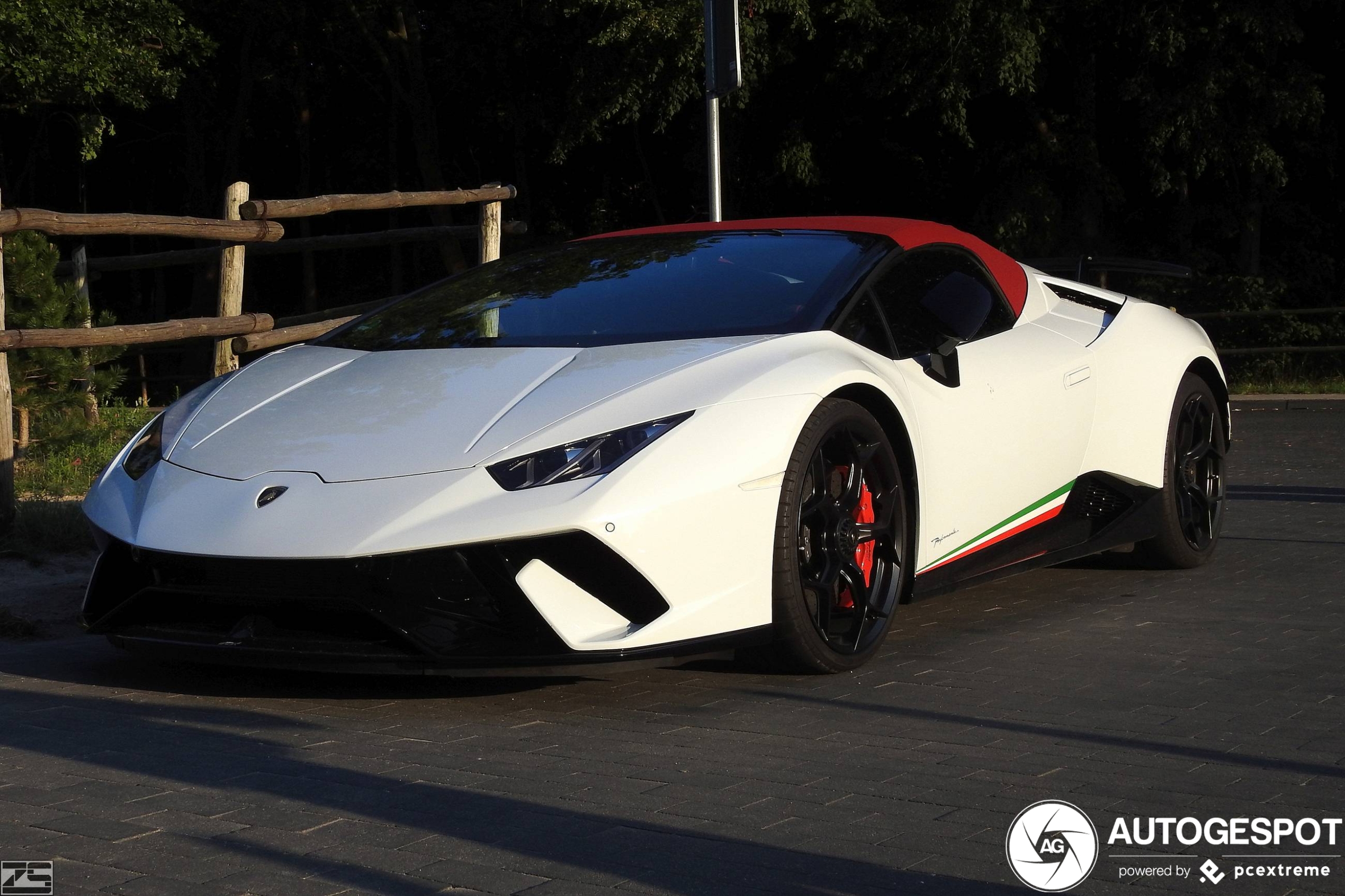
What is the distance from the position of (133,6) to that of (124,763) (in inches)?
918

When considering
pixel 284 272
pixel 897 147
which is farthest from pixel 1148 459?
pixel 284 272

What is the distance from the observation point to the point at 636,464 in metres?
4.57

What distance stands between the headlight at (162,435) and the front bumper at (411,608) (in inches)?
22.3

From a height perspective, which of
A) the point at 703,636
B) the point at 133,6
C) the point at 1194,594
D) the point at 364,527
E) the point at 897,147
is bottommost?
the point at 1194,594

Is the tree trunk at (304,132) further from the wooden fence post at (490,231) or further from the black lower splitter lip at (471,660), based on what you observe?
the black lower splitter lip at (471,660)

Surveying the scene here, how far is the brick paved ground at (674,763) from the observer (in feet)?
10.9

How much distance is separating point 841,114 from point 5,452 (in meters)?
20.4

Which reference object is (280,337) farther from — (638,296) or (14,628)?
(638,296)

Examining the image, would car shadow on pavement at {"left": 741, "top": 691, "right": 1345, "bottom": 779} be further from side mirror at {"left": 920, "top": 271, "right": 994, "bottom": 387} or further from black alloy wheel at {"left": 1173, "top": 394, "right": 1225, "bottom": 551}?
black alloy wheel at {"left": 1173, "top": 394, "right": 1225, "bottom": 551}

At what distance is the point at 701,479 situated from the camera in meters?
4.63

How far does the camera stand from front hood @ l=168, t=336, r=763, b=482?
15.5ft

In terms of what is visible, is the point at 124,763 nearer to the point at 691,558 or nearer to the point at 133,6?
the point at 691,558
